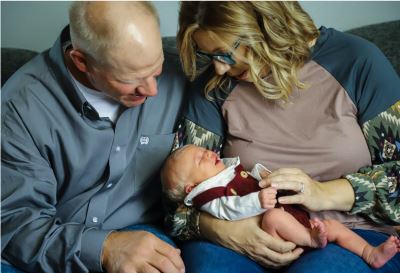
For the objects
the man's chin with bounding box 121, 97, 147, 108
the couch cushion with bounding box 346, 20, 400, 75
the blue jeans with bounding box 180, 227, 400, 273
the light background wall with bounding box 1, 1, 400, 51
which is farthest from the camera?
the light background wall with bounding box 1, 1, 400, 51

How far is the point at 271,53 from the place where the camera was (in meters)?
1.59

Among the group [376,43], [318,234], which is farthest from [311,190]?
[376,43]

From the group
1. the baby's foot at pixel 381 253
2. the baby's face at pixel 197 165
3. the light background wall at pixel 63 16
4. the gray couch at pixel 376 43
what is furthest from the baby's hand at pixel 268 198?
the light background wall at pixel 63 16

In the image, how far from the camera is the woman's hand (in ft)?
4.94

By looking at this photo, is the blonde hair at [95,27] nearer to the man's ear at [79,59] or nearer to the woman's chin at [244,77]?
the man's ear at [79,59]

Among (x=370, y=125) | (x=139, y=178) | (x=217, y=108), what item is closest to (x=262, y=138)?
(x=217, y=108)

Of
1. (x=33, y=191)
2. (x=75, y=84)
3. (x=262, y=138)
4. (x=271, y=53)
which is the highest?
(x=271, y=53)

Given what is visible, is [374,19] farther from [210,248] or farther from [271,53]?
[210,248]

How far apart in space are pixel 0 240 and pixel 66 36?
698 mm

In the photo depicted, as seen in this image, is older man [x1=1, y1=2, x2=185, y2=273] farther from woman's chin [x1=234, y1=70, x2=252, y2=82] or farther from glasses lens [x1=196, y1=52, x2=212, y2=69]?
woman's chin [x1=234, y1=70, x2=252, y2=82]

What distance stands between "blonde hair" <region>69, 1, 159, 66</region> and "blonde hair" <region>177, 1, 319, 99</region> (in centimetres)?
14

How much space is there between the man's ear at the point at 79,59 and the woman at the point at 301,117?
0.32m

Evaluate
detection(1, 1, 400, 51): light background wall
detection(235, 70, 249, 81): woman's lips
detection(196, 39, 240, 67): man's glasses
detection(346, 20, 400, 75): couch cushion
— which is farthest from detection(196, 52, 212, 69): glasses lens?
detection(346, 20, 400, 75): couch cushion

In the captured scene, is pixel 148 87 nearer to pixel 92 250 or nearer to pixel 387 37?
pixel 92 250
